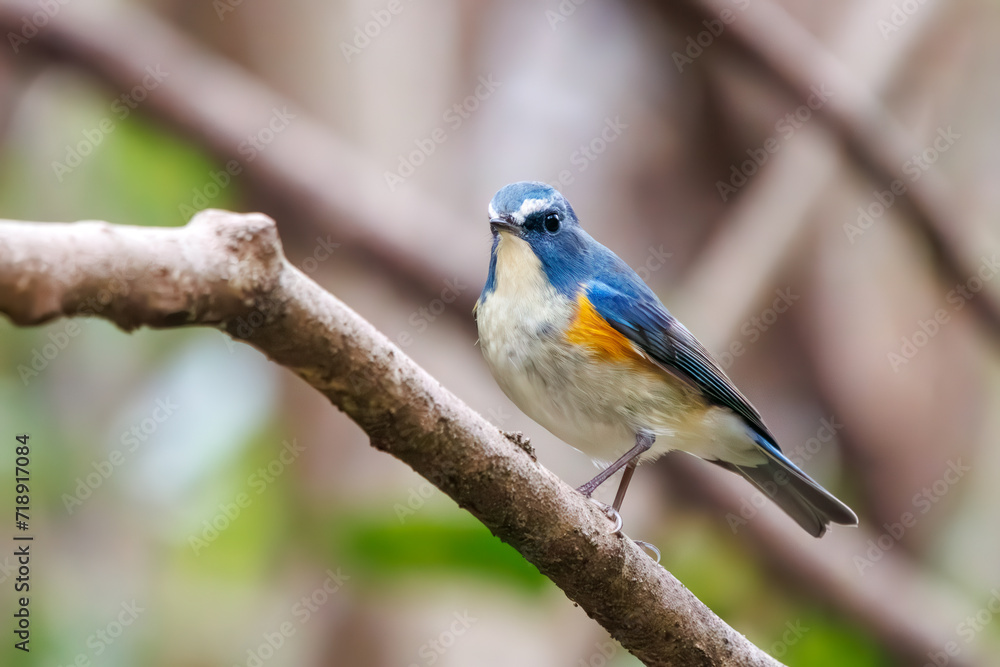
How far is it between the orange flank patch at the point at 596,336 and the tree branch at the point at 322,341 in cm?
76

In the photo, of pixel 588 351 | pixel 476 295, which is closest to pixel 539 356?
pixel 588 351

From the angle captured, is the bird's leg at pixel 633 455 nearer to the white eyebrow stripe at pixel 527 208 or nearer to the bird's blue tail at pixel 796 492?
the bird's blue tail at pixel 796 492

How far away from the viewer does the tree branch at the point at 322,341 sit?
111 centimetres

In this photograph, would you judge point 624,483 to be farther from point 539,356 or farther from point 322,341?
point 322,341

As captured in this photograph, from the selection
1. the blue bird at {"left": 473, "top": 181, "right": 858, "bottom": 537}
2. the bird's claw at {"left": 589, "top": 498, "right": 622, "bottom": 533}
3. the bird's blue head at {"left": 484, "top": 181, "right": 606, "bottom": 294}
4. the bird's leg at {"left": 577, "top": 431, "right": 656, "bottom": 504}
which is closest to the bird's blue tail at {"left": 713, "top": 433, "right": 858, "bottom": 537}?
the blue bird at {"left": 473, "top": 181, "right": 858, "bottom": 537}

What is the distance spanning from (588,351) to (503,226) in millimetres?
466

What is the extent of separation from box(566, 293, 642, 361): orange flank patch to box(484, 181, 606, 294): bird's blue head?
0.31 feet

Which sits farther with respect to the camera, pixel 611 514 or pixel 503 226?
pixel 503 226

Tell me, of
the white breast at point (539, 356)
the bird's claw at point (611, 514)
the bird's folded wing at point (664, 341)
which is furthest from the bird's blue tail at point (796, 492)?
the bird's claw at point (611, 514)

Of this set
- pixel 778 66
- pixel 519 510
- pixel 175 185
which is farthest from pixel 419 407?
pixel 778 66

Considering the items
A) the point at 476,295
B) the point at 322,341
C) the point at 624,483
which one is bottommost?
the point at 476,295

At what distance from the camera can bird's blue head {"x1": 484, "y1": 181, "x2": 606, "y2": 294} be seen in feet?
8.94

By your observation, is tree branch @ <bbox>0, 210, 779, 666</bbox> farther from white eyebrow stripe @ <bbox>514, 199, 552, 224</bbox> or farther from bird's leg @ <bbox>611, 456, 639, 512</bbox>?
white eyebrow stripe @ <bbox>514, 199, 552, 224</bbox>

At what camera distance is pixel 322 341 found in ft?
4.31
